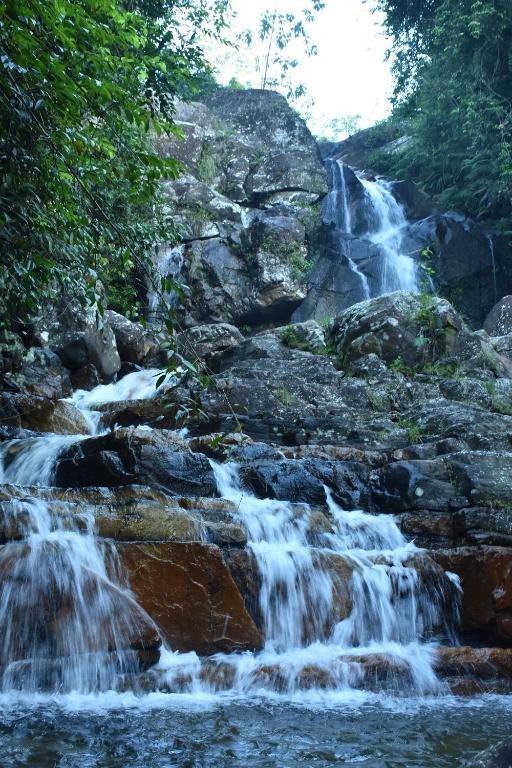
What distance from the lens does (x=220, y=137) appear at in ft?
71.0

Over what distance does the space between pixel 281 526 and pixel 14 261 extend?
12.3ft

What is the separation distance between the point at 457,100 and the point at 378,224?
458 centimetres

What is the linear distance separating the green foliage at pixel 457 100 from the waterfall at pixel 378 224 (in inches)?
69.6

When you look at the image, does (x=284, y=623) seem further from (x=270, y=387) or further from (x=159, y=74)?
(x=159, y=74)

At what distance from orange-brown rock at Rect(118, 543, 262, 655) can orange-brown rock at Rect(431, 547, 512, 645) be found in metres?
2.27

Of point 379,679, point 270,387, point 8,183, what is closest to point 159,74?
point 8,183

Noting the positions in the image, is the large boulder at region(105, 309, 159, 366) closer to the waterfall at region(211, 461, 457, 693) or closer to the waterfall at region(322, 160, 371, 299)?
the waterfall at region(211, 461, 457, 693)

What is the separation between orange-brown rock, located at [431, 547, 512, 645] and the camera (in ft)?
19.2

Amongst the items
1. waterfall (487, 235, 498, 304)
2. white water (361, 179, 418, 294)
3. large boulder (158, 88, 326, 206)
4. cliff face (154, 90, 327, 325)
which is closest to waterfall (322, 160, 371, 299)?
cliff face (154, 90, 327, 325)

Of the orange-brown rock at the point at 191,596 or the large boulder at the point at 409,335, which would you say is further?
the large boulder at the point at 409,335

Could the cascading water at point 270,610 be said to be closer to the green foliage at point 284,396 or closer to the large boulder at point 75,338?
the green foliage at point 284,396

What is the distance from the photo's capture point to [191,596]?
4.97 meters

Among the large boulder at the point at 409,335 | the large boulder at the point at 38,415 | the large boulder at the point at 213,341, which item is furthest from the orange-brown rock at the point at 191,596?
the large boulder at the point at 213,341

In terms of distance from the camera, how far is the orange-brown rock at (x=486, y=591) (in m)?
5.86
